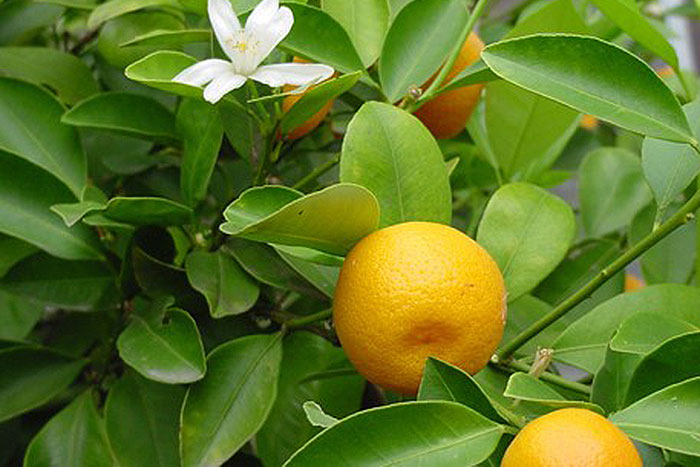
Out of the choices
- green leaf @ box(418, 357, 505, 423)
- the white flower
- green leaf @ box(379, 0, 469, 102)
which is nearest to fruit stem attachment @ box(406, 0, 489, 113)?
green leaf @ box(379, 0, 469, 102)

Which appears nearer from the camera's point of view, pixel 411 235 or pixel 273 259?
pixel 411 235

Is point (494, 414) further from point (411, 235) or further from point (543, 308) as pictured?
point (543, 308)

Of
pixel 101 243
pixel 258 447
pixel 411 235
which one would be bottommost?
pixel 258 447

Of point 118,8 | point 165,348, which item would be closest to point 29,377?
point 165,348

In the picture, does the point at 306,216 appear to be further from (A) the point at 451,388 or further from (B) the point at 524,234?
(B) the point at 524,234

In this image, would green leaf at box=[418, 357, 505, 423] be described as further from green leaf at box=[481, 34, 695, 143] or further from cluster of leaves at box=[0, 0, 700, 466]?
green leaf at box=[481, 34, 695, 143]

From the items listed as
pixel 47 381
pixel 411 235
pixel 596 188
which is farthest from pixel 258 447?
pixel 596 188

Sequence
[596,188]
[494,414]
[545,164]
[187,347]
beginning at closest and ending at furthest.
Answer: [494,414]
[187,347]
[545,164]
[596,188]
